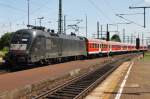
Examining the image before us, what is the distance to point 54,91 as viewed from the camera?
17328mm

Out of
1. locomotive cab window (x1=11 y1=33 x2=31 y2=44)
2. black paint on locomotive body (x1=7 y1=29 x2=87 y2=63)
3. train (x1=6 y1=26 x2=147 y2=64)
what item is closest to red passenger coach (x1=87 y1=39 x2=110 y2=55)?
train (x1=6 y1=26 x2=147 y2=64)

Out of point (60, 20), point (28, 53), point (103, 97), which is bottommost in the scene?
point (103, 97)

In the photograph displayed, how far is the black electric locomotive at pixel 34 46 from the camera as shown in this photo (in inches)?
1097

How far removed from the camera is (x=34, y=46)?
1133 inches

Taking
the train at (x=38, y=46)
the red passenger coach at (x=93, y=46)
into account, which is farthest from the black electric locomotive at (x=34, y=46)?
the red passenger coach at (x=93, y=46)

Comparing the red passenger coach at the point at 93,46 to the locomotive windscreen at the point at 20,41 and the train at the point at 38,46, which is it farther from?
the locomotive windscreen at the point at 20,41

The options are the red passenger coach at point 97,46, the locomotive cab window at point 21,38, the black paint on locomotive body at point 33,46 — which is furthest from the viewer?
the red passenger coach at point 97,46

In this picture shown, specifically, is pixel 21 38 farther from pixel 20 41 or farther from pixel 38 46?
pixel 38 46

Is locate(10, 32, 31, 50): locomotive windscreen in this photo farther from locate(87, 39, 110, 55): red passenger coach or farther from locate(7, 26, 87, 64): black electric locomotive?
locate(87, 39, 110, 55): red passenger coach

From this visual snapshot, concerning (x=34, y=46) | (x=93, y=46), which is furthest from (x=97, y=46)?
(x=34, y=46)

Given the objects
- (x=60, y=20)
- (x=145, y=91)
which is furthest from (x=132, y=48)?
(x=145, y=91)

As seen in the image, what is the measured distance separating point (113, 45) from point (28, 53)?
5081 cm

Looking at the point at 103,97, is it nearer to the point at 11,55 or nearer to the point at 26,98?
the point at 26,98

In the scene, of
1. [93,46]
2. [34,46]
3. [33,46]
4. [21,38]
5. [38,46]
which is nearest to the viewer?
[33,46]
